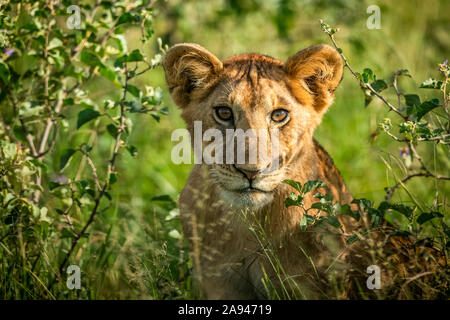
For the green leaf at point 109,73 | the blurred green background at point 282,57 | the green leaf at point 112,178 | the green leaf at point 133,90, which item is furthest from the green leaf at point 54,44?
the blurred green background at point 282,57

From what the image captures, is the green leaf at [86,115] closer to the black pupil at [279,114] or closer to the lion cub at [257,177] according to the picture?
the lion cub at [257,177]

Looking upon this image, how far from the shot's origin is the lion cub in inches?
123

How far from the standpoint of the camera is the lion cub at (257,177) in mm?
3121

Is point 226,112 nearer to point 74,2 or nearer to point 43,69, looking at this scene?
point 43,69

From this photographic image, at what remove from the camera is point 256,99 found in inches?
125

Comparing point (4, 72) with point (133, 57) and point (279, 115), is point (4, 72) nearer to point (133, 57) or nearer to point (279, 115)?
point (133, 57)

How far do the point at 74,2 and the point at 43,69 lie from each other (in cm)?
65

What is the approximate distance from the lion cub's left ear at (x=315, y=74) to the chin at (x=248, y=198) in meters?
0.68

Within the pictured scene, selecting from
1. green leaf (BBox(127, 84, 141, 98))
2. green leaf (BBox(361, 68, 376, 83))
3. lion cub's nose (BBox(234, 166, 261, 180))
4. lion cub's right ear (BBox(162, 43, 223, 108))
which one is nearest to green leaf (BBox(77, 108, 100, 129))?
green leaf (BBox(127, 84, 141, 98))

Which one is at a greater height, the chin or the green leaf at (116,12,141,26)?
the green leaf at (116,12,141,26)

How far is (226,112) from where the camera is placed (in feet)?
10.6

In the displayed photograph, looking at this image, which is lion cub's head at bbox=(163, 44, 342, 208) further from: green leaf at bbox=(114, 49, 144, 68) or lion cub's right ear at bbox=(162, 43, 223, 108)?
green leaf at bbox=(114, 49, 144, 68)

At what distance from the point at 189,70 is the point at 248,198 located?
913 mm

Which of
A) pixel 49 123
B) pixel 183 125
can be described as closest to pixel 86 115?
pixel 49 123
